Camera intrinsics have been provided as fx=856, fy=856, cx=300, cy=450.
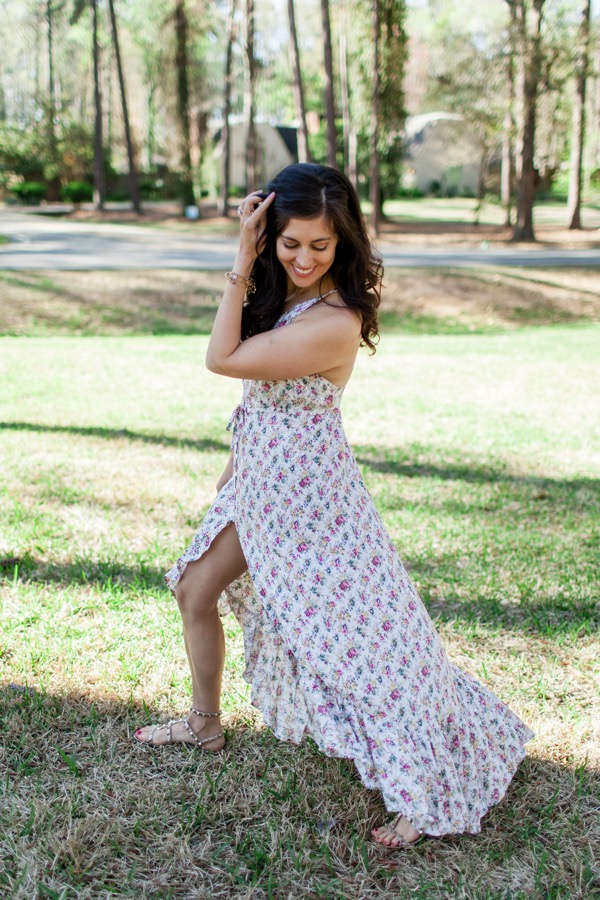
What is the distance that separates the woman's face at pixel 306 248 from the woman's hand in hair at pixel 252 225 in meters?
0.06

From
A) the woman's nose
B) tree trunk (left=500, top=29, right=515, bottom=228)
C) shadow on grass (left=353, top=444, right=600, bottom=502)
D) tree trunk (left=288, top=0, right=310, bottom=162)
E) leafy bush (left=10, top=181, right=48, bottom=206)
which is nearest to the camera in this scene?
the woman's nose

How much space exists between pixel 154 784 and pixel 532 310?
13.6m

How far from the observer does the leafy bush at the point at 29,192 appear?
38.7 m

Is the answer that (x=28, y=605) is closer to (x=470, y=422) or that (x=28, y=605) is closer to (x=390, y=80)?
(x=470, y=422)

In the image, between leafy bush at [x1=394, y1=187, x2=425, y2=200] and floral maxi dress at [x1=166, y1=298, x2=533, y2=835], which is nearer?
floral maxi dress at [x1=166, y1=298, x2=533, y2=835]

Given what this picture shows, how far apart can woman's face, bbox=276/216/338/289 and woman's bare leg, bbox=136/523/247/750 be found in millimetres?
750

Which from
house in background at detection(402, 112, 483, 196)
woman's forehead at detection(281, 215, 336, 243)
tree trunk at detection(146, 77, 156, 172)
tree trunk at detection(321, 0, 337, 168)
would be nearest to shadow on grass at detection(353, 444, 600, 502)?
woman's forehead at detection(281, 215, 336, 243)

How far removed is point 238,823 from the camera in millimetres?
2387

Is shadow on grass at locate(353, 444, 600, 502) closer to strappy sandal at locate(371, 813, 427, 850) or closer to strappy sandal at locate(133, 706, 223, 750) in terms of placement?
strappy sandal at locate(133, 706, 223, 750)

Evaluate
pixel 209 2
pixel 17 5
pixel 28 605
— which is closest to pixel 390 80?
pixel 209 2

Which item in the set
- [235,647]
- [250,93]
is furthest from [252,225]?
[250,93]

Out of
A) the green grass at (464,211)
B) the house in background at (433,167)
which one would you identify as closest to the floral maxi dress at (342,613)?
the green grass at (464,211)

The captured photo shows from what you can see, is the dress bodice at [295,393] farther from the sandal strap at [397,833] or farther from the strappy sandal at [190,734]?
the sandal strap at [397,833]

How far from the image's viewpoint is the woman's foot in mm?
2324
